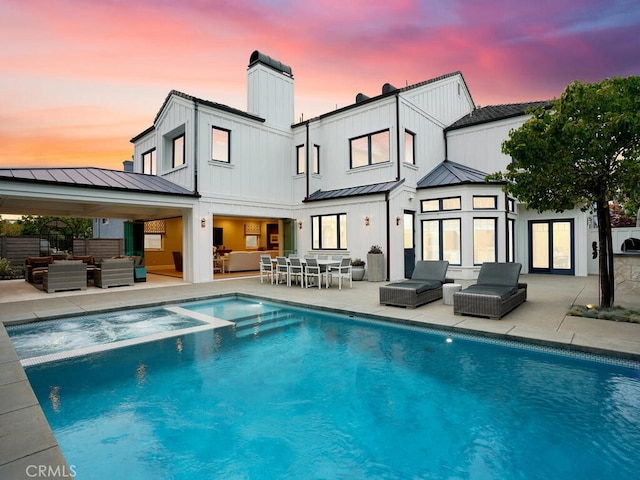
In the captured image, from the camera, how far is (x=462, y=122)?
15.2 m

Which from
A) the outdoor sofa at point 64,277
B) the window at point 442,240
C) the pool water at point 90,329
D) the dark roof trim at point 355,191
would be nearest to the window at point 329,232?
the dark roof trim at point 355,191

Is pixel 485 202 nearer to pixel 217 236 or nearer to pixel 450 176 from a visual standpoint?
pixel 450 176

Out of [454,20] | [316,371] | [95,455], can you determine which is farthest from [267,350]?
[454,20]

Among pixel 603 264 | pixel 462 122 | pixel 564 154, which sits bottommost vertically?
pixel 603 264

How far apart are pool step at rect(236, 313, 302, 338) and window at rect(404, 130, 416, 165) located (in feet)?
26.6

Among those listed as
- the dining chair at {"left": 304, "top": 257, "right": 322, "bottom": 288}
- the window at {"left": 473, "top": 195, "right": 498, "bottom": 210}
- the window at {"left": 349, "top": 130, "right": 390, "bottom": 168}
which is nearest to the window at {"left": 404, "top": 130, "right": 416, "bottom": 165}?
the window at {"left": 349, "top": 130, "right": 390, "bottom": 168}

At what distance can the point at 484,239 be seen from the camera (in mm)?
12062

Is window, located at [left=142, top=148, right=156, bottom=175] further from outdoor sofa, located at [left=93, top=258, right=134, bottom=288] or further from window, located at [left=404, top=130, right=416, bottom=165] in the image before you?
window, located at [left=404, top=130, right=416, bottom=165]

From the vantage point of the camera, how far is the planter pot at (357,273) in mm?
11961

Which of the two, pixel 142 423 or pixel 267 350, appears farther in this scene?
pixel 267 350

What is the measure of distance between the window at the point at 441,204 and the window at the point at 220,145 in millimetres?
7852

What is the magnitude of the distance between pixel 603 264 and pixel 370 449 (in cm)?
661

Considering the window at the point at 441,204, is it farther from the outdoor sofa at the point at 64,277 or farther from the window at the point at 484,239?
the outdoor sofa at the point at 64,277

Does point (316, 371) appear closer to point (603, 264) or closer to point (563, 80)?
point (603, 264)
